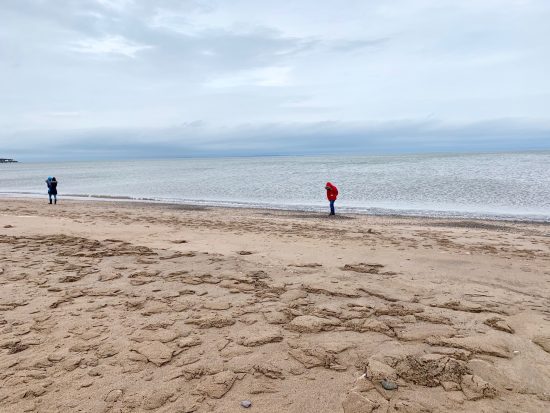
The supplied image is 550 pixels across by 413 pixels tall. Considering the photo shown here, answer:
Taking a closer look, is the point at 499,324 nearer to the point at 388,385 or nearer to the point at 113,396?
the point at 388,385

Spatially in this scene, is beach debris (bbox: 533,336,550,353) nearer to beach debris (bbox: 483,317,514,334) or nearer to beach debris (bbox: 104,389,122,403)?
beach debris (bbox: 483,317,514,334)

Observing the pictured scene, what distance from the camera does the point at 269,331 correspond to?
398 cm

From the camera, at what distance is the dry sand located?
9.59 ft

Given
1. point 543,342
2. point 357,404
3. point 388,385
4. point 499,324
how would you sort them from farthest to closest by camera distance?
point 499,324 < point 543,342 < point 388,385 < point 357,404

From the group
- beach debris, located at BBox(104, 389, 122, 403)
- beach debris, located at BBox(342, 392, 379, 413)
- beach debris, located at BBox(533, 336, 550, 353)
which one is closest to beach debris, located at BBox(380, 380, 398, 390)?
beach debris, located at BBox(342, 392, 379, 413)

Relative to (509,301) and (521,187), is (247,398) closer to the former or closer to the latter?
(509,301)

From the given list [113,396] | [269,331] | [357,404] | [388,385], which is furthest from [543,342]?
[113,396]

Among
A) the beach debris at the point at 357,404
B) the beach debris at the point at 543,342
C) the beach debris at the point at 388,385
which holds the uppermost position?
the beach debris at the point at 388,385

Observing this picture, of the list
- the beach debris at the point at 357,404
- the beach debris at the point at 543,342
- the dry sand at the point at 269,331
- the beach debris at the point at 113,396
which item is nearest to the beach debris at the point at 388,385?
the dry sand at the point at 269,331

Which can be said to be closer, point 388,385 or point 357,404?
point 357,404

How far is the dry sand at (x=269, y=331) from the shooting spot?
292cm

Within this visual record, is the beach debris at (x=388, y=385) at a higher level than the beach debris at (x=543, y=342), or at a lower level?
higher

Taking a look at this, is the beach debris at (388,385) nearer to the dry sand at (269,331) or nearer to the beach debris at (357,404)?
the dry sand at (269,331)

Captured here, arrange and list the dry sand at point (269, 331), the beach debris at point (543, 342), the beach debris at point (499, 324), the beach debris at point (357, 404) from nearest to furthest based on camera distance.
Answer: the beach debris at point (357, 404)
the dry sand at point (269, 331)
the beach debris at point (543, 342)
the beach debris at point (499, 324)
